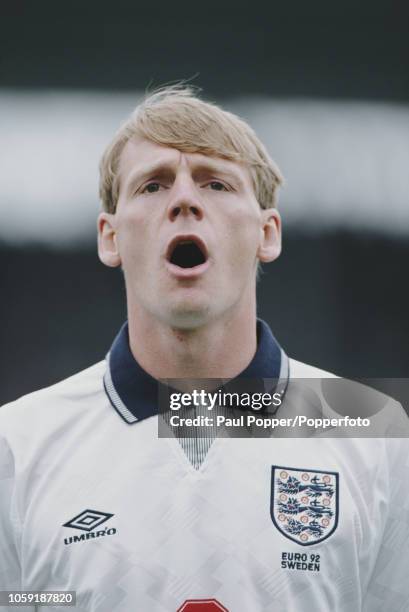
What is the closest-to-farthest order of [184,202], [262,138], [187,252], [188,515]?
1. [188,515]
2. [184,202]
3. [187,252]
4. [262,138]

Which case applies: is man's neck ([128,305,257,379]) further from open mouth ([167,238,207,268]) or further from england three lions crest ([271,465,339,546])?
england three lions crest ([271,465,339,546])

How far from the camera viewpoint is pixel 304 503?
6.04ft

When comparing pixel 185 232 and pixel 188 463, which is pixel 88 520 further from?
pixel 185 232

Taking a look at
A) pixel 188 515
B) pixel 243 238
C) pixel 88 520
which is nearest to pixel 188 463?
pixel 188 515

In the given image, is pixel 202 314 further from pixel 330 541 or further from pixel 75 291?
pixel 75 291

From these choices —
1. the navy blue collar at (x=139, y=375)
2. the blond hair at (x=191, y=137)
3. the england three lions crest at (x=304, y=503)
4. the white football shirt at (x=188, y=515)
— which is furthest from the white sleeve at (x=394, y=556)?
the blond hair at (x=191, y=137)

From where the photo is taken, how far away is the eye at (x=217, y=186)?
199cm

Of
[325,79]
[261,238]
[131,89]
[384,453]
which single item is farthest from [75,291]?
[384,453]

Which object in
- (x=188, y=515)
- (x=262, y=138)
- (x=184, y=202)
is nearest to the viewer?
(x=188, y=515)

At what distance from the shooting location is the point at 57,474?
1860 millimetres

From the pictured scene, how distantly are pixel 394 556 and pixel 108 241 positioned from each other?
95 centimetres

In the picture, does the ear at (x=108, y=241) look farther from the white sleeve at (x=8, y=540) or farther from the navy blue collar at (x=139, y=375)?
the white sleeve at (x=8, y=540)

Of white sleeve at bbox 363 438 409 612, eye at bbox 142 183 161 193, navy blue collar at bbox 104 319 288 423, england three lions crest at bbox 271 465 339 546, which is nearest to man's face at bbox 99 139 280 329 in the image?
eye at bbox 142 183 161 193

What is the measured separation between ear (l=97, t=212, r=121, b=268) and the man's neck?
0.16 m
